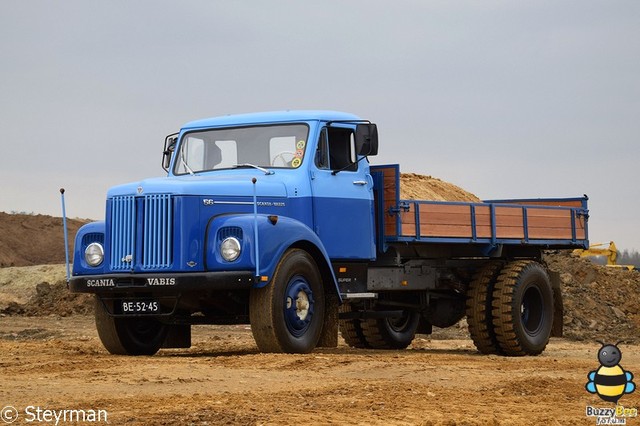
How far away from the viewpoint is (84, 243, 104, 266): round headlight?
46.8 feet

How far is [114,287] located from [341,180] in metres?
3.26

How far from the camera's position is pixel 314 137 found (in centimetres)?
1517

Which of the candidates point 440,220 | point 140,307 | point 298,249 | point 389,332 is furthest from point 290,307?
point 389,332

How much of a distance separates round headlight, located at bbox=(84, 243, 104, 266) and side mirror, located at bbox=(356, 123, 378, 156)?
332 cm

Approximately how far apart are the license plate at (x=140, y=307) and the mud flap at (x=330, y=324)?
2.21m

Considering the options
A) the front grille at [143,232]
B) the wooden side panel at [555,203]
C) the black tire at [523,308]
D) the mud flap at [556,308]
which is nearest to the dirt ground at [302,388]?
the front grille at [143,232]

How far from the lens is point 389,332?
19.2m

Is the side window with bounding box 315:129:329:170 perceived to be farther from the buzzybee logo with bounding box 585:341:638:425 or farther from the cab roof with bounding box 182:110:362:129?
the buzzybee logo with bounding box 585:341:638:425

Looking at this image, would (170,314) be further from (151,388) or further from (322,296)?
(151,388)

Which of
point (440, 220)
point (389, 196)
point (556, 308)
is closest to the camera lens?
point (389, 196)

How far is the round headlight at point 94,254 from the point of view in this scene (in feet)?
46.8

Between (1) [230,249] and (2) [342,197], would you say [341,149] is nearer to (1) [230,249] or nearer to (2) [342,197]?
(2) [342,197]

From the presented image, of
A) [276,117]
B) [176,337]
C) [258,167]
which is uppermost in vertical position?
[276,117]

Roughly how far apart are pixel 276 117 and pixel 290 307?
8.72ft
